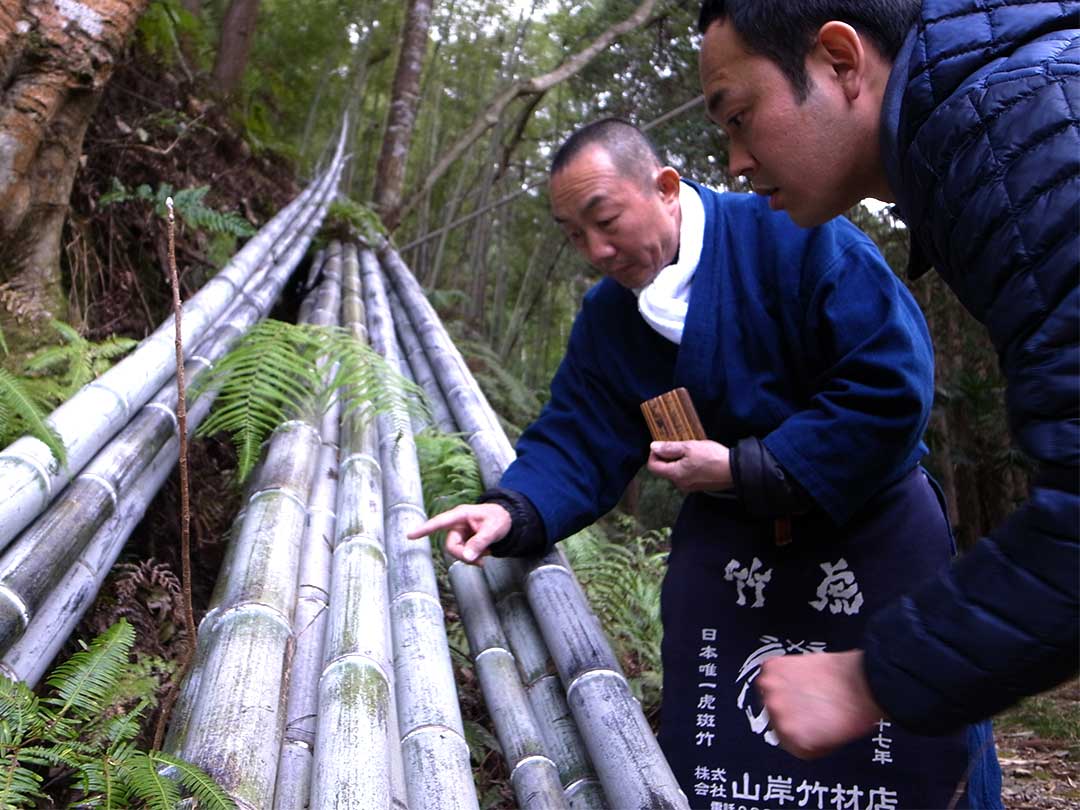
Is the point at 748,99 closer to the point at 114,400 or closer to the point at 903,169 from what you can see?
the point at 903,169

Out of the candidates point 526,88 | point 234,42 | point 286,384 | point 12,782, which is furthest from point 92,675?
point 234,42

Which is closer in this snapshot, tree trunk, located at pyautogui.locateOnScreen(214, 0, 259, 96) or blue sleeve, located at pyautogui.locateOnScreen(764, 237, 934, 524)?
blue sleeve, located at pyautogui.locateOnScreen(764, 237, 934, 524)

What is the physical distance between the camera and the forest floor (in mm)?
2561

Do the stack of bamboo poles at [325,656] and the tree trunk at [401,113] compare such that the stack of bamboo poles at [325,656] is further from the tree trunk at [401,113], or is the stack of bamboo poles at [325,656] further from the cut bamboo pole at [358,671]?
the tree trunk at [401,113]

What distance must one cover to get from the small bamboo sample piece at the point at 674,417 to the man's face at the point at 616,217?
1.07 ft

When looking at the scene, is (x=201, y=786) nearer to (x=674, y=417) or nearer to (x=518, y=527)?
(x=518, y=527)

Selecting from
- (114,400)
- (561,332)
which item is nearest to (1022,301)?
(114,400)

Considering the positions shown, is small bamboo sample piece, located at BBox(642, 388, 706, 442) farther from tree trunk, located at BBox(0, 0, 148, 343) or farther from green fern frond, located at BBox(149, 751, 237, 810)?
Result: tree trunk, located at BBox(0, 0, 148, 343)

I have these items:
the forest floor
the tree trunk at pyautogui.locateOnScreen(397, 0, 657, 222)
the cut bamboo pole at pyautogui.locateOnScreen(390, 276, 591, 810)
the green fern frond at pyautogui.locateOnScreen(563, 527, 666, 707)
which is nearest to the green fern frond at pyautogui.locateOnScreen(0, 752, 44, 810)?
the cut bamboo pole at pyautogui.locateOnScreen(390, 276, 591, 810)

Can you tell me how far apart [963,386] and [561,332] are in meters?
9.33

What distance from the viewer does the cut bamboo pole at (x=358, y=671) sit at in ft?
4.21

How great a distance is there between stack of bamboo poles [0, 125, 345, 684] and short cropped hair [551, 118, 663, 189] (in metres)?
1.14

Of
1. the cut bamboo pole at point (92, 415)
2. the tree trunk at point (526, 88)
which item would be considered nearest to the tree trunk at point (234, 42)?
the tree trunk at point (526, 88)

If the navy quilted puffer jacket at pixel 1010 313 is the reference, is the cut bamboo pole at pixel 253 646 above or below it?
below
